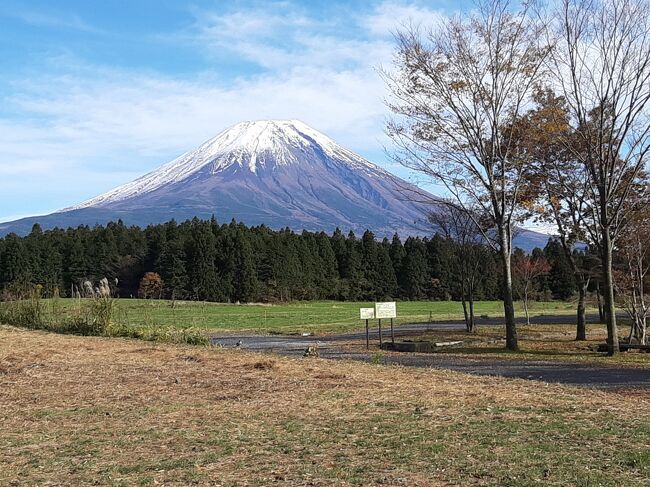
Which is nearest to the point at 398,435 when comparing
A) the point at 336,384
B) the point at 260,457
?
the point at 260,457

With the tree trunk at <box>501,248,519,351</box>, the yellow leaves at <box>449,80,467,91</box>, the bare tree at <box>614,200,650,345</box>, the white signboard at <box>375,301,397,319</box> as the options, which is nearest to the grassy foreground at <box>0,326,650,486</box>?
the white signboard at <box>375,301,397,319</box>

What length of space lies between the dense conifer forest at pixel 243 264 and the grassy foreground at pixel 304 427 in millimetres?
45523

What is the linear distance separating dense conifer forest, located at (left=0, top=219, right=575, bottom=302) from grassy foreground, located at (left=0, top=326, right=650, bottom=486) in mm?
45523

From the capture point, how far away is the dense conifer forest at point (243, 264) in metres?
60.0

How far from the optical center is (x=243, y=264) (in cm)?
6072

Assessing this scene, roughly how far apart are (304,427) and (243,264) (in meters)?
54.7

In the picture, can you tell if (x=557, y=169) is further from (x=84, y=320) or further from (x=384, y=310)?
(x=84, y=320)

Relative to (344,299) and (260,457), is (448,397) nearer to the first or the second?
(260,457)

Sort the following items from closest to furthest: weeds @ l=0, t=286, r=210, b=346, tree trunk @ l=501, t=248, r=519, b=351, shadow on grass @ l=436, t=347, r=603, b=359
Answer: shadow on grass @ l=436, t=347, r=603, b=359, weeds @ l=0, t=286, r=210, b=346, tree trunk @ l=501, t=248, r=519, b=351

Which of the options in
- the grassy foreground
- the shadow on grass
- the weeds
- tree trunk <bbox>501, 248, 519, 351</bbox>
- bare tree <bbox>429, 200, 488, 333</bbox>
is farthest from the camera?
bare tree <bbox>429, 200, 488, 333</bbox>

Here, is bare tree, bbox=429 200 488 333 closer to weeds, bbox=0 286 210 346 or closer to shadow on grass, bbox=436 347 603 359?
shadow on grass, bbox=436 347 603 359

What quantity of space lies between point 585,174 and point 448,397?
44.6 ft

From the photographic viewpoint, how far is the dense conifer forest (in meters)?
60.0

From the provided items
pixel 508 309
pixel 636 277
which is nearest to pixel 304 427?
pixel 508 309
